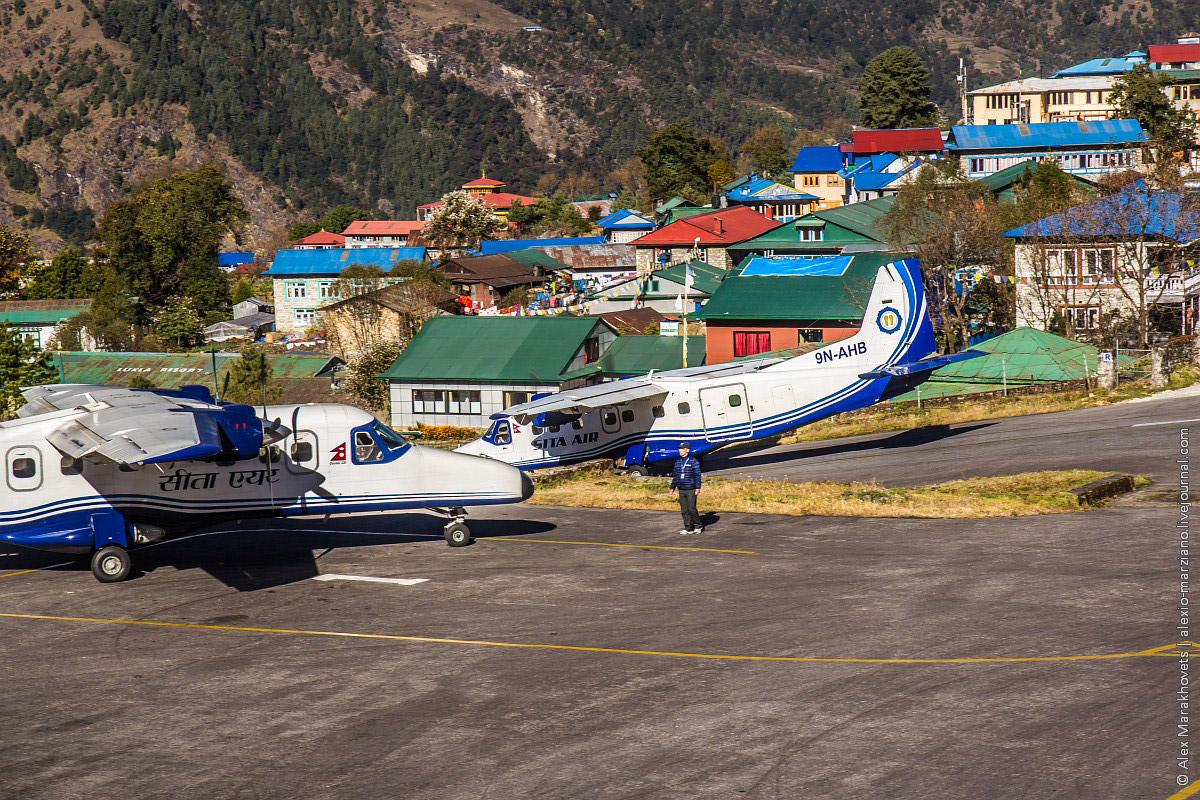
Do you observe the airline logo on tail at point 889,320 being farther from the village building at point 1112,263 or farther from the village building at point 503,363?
the village building at point 1112,263

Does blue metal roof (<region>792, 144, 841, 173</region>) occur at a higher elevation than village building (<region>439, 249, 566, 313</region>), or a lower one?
higher

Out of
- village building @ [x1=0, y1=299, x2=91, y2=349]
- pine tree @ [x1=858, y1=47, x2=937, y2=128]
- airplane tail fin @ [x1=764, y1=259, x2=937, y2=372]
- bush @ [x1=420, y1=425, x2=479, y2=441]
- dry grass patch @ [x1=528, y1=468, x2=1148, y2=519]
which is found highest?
pine tree @ [x1=858, y1=47, x2=937, y2=128]

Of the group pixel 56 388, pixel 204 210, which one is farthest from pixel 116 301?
pixel 56 388

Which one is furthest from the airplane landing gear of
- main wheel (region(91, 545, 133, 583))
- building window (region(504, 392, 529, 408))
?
building window (region(504, 392, 529, 408))

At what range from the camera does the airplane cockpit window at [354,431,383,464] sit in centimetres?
2580

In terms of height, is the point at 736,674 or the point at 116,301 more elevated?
the point at 116,301

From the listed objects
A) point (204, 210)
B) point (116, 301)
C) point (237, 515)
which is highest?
point (204, 210)

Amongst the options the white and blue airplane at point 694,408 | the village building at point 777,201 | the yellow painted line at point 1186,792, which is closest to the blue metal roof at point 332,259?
the village building at point 777,201

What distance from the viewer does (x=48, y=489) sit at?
24.0 meters

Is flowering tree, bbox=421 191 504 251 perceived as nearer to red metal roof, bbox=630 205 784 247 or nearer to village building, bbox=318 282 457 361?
red metal roof, bbox=630 205 784 247

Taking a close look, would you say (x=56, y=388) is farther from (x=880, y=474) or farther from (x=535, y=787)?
(x=880, y=474)

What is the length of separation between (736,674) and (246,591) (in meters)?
10.8

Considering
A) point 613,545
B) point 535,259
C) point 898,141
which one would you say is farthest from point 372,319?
point 898,141

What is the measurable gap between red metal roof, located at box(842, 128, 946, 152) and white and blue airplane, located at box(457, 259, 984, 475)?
109 meters
